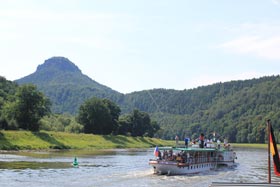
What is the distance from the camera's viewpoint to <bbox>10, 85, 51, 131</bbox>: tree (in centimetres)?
13512

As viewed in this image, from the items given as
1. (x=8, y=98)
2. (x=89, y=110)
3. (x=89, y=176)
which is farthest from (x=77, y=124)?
(x=89, y=176)

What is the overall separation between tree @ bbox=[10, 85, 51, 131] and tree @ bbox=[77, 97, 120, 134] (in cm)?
3837

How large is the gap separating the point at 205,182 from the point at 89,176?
46.0 feet

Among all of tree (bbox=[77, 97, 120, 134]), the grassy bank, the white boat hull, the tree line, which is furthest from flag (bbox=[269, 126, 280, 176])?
tree (bbox=[77, 97, 120, 134])

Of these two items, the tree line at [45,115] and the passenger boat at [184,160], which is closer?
the passenger boat at [184,160]

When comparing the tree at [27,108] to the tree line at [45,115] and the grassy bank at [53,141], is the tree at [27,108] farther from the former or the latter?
the grassy bank at [53,141]

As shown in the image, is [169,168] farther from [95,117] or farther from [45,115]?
[95,117]

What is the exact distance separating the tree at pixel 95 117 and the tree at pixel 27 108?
38.4m

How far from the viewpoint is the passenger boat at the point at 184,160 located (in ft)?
204

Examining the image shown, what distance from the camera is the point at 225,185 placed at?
2875cm

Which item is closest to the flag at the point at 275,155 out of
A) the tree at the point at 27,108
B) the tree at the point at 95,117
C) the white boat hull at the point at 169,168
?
the white boat hull at the point at 169,168

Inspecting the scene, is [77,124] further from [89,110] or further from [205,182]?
[205,182]

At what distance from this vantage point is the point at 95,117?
6870 inches

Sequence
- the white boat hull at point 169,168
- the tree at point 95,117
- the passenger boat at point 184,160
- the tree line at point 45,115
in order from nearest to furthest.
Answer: the white boat hull at point 169,168 < the passenger boat at point 184,160 < the tree line at point 45,115 < the tree at point 95,117
